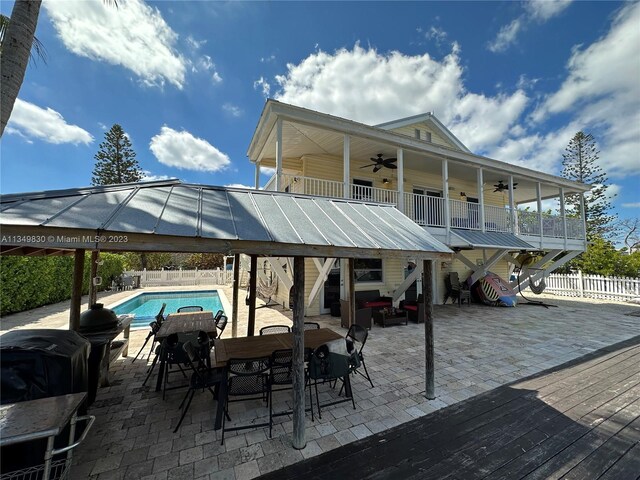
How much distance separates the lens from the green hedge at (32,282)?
316 inches

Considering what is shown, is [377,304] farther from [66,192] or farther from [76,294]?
[66,192]

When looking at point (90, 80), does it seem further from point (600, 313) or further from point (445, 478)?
point (600, 313)

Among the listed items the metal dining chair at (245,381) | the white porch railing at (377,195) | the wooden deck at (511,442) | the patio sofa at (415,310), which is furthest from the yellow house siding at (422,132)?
the metal dining chair at (245,381)

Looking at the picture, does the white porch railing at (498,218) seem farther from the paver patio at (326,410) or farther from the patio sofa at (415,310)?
the patio sofa at (415,310)

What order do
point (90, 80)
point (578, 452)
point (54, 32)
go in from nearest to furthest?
point (578, 452), point (54, 32), point (90, 80)

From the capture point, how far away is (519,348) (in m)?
5.83

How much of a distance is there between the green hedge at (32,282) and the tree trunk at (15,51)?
737 centimetres

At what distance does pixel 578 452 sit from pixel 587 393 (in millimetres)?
1848

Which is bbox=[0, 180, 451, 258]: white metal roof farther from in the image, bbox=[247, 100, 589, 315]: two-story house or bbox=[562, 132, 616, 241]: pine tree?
bbox=[562, 132, 616, 241]: pine tree

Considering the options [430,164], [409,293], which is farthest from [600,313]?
[430,164]

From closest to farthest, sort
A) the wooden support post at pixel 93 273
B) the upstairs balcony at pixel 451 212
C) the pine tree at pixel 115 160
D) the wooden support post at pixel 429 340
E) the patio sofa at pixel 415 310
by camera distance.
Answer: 1. the wooden support post at pixel 429 340
2. the wooden support post at pixel 93 273
3. the patio sofa at pixel 415 310
4. the upstairs balcony at pixel 451 212
5. the pine tree at pixel 115 160

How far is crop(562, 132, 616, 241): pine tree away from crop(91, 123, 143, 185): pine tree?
42201 mm

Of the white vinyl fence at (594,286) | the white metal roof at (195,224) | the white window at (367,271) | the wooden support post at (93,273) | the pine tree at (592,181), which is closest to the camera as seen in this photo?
the white metal roof at (195,224)

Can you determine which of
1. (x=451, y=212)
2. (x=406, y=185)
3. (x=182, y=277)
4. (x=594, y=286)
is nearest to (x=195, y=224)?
(x=451, y=212)
